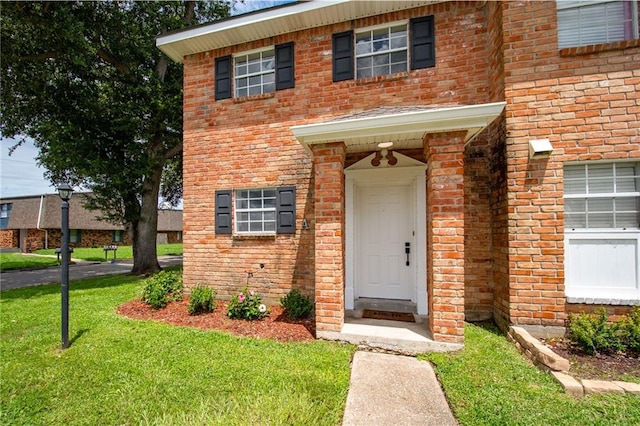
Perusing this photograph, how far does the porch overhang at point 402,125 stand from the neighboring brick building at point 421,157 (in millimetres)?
26

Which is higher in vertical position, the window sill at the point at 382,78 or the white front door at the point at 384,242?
the window sill at the point at 382,78

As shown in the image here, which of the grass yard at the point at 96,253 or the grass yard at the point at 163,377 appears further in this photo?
the grass yard at the point at 96,253

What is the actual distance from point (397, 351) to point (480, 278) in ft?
7.14

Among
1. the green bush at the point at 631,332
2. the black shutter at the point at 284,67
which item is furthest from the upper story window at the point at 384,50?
the green bush at the point at 631,332

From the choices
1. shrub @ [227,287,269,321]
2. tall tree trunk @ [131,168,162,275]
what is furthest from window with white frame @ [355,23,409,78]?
tall tree trunk @ [131,168,162,275]

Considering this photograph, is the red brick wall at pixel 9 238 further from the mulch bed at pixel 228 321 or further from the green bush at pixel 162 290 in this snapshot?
the green bush at pixel 162 290

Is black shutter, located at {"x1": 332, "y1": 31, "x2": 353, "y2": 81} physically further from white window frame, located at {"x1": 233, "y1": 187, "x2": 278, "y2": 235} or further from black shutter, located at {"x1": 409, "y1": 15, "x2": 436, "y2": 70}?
white window frame, located at {"x1": 233, "y1": 187, "x2": 278, "y2": 235}

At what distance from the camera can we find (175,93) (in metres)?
9.17

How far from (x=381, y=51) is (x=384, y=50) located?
0.06 metres

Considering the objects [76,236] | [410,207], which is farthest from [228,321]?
[76,236]

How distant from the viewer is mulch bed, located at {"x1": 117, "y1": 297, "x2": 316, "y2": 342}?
436cm

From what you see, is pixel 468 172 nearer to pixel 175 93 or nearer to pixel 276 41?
pixel 276 41

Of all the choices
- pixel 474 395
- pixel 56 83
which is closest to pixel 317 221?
pixel 474 395

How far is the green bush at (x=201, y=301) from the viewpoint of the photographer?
536 centimetres
